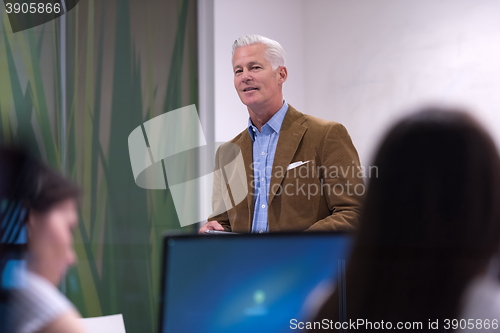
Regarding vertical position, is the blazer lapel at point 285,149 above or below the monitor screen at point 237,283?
above

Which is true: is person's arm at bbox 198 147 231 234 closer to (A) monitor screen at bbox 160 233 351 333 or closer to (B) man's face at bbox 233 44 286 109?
(B) man's face at bbox 233 44 286 109

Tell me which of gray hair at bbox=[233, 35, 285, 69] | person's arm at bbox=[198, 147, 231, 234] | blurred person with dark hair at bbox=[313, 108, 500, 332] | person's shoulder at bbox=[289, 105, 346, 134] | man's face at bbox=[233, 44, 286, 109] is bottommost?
person's arm at bbox=[198, 147, 231, 234]

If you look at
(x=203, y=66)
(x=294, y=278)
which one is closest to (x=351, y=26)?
(x=203, y=66)

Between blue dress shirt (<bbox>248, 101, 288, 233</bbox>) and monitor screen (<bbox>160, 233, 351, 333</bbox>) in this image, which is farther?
blue dress shirt (<bbox>248, 101, 288, 233</bbox>)

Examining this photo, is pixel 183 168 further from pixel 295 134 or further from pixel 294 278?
pixel 294 278

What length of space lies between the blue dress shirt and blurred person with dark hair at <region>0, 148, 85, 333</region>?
1.52 meters

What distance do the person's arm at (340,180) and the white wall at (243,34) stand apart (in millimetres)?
1131

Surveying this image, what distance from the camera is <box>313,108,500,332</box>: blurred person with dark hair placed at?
512 mm

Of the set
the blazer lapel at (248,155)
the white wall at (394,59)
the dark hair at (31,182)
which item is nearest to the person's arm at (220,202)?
the blazer lapel at (248,155)

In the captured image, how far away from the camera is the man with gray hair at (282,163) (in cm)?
196

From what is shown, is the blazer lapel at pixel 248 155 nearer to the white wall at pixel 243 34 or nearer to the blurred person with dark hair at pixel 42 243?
the white wall at pixel 243 34

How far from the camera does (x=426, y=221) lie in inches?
20.8

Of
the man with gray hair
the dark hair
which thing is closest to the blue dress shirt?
the man with gray hair

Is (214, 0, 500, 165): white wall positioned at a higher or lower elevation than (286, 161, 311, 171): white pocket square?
higher
